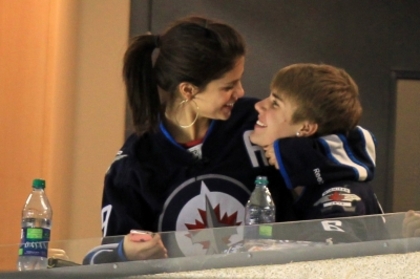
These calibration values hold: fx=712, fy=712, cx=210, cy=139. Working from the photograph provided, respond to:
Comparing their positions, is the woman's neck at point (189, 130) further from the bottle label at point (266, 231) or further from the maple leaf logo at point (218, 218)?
the bottle label at point (266, 231)

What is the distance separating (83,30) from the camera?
311 cm

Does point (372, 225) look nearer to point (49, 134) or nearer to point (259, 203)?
point (259, 203)

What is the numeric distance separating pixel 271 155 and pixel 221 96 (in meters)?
0.19

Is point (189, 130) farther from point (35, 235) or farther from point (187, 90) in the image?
point (35, 235)

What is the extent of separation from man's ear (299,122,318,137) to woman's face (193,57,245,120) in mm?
174

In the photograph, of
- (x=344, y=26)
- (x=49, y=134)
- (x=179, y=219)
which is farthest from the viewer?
(x=344, y=26)

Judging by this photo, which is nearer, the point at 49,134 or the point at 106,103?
the point at 49,134

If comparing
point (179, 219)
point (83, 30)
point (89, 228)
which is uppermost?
point (83, 30)

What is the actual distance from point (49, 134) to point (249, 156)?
141 cm

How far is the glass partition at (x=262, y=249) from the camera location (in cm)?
83

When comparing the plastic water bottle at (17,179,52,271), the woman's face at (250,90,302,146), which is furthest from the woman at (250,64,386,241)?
the plastic water bottle at (17,179,52,271)

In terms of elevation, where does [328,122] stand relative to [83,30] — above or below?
below

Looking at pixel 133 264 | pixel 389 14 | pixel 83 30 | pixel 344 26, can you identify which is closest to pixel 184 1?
pixel 83 30

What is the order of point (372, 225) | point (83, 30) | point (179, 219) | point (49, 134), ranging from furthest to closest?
1. point (83, 30)
2. point (49, 134)
3. point (179, 219)
4. point (372, 225)
